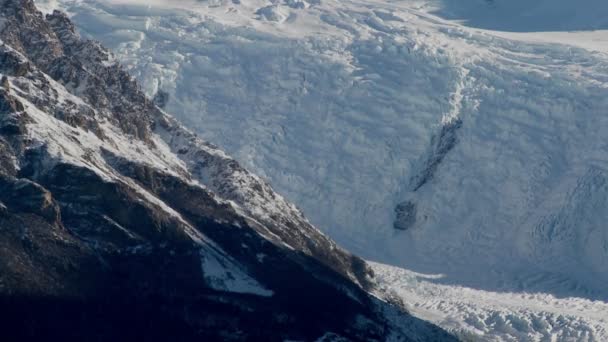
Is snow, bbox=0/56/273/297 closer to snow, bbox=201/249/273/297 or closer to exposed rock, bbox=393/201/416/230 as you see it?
snow, bbox=201/249/273/297

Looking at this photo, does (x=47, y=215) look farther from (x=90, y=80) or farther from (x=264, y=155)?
(x=264, y=155)

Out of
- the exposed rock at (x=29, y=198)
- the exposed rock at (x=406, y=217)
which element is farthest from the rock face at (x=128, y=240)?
the exposed rock at (x=406, y=217)

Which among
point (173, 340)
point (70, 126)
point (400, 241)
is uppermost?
point (70, 126)

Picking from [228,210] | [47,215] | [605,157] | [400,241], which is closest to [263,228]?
[228,210]

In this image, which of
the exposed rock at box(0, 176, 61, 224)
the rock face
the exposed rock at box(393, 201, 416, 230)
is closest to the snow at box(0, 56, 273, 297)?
the rock face

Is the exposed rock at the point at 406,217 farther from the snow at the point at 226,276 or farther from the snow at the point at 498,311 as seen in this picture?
the snow at the point at 226,276

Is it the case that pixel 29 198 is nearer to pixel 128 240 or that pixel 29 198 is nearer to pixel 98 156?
pixel 128 240

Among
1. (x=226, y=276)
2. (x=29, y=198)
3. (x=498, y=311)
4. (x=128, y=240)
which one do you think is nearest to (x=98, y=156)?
(x=128, y=240)

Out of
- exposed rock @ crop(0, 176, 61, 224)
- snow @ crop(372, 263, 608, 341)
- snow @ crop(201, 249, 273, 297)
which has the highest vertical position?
exposed rock @ crop(0, 176, 61, 224)
